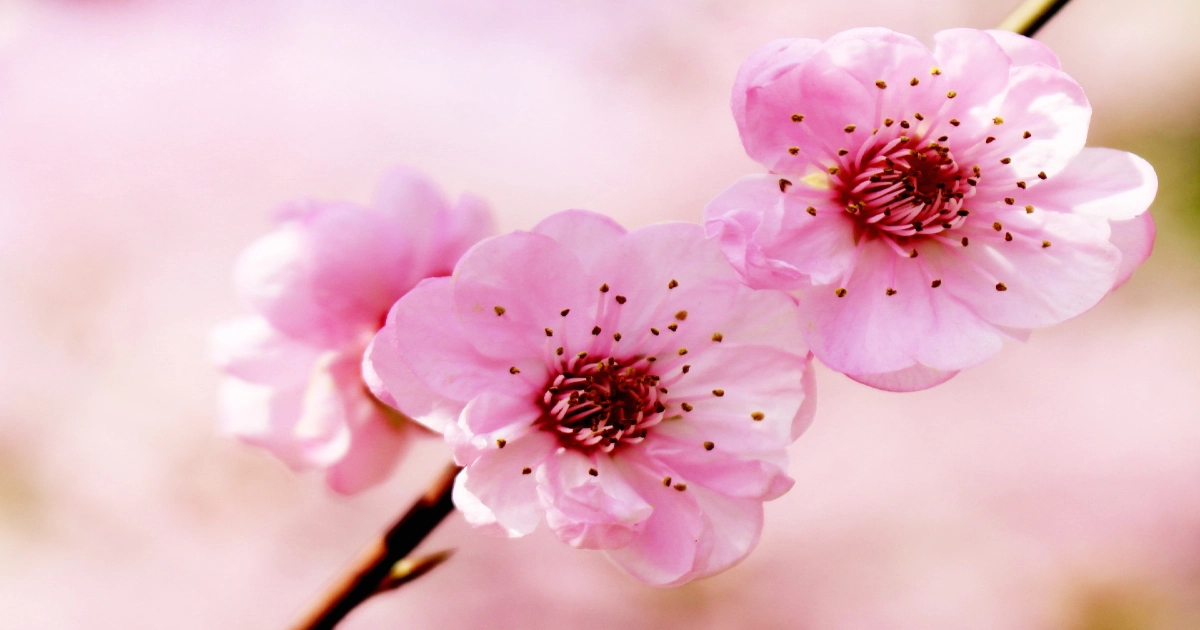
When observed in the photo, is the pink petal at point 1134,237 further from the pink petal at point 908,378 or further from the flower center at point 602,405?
the flower center at point 602,405

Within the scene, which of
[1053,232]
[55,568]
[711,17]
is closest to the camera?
[1053,232]

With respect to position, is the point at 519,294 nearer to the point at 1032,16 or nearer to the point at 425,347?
the point at 425,347

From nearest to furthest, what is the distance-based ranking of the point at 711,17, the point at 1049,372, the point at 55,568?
the point at 55,568 < the point at 1049,372 < the point at 711,17

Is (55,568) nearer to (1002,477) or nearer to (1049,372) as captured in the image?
(1002,477)

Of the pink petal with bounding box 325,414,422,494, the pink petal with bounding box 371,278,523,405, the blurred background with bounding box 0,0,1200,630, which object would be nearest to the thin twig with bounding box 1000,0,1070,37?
the pink petal with bounding box 371,278,523,405

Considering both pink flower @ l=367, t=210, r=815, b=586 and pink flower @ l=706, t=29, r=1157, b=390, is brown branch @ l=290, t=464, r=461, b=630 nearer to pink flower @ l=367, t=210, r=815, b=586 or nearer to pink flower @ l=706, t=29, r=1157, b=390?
pink flower @ l=367, t=210, r=815, b=586

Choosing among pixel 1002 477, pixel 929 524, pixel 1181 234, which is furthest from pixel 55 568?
pixel 1181 234

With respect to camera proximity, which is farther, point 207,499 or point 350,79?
point 350,79

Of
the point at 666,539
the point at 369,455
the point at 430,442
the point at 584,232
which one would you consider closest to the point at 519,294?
the point at 584,232
